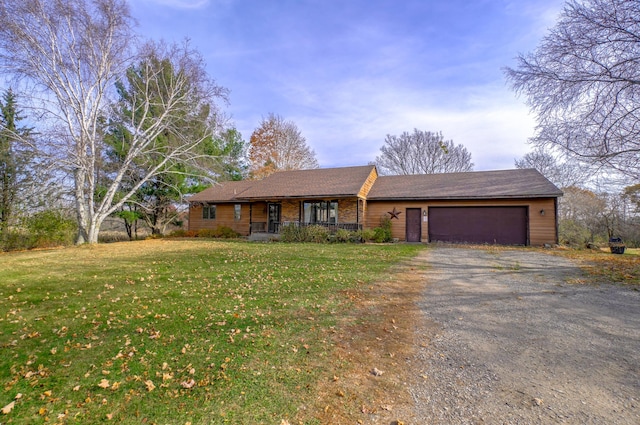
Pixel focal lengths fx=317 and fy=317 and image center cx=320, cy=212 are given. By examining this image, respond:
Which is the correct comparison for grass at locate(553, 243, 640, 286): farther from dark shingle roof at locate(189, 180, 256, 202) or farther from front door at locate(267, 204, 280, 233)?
dark shingle roof at locate(189, 180, 256, 202)

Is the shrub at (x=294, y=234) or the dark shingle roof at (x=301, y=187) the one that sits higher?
the dark shingle roof at (x=301, y=187)

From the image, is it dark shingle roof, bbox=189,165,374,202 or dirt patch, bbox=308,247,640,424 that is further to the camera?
dark shingle roof, bbox=189,165,374,202

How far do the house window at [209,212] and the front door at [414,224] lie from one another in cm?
1385

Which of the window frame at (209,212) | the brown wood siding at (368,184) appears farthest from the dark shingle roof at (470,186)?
the window frame at (209,212)

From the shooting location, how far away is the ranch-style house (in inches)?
623

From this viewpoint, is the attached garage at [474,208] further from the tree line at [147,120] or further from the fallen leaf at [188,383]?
the fallen leaf at [188,383]

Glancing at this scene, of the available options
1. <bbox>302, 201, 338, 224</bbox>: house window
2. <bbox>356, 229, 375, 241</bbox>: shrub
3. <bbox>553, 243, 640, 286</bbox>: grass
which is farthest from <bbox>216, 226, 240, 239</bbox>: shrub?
<bbox>553, 243, 640, 286</bbox>: grass

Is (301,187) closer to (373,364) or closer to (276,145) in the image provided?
(276,145)

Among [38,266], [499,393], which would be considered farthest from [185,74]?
[499,393]

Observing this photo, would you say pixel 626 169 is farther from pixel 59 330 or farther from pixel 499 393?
pixel 59 330

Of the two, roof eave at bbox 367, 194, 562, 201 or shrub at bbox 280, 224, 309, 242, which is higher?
roof eave at bbox 367, 194, 562, 201

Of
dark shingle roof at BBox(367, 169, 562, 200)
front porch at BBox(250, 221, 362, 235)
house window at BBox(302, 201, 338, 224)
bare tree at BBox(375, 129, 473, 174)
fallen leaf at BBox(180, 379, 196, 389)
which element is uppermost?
bare tree at BBox(375, 129, 473, 174)

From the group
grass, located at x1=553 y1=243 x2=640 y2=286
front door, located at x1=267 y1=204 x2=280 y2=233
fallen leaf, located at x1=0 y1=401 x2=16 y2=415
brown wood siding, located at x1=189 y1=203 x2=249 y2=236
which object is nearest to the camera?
fallen leaf, located at x1=0 y1=401 x2=16 y2=415

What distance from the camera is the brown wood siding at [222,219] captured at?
22.0 metres
